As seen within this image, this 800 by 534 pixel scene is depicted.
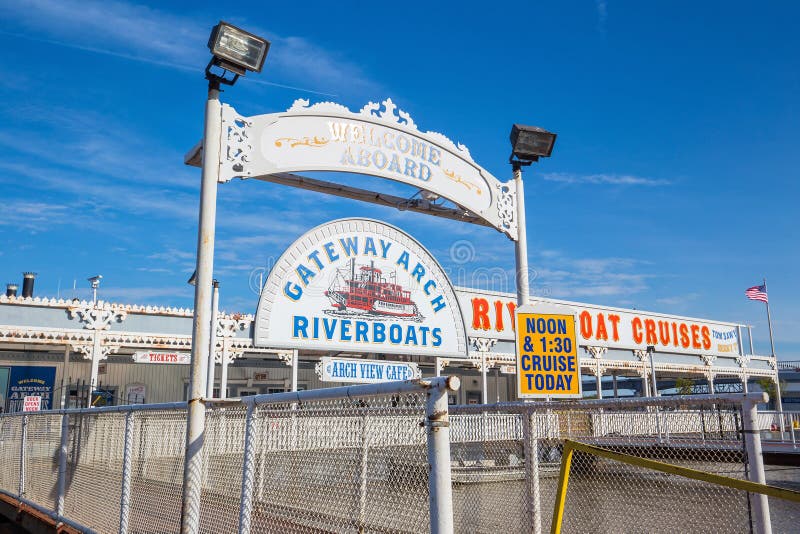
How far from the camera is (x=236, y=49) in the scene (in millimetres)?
7621

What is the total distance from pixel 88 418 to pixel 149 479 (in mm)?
1983

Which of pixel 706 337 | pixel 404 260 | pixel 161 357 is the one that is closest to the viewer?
pixel 404 260

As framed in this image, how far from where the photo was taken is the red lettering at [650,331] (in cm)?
3036

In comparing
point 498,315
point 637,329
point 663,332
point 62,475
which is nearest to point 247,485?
point 62,475

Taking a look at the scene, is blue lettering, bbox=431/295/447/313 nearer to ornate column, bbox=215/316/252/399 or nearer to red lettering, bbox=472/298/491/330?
ornate column, bbox=215/316/252/399

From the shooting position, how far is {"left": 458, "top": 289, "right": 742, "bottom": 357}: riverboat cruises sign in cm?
2339

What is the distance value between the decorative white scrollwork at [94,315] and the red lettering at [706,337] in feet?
89.2

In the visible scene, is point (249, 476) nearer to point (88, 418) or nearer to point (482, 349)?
point (88, 418)

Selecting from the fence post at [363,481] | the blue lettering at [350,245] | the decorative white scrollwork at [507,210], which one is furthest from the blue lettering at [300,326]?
the fence post at [363,481]

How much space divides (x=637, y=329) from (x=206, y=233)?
26.3 meters

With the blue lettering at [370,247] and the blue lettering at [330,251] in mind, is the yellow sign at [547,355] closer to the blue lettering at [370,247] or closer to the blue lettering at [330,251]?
the blue lettering at [370,247]

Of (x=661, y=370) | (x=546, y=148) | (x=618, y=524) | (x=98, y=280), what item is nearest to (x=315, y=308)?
(x=546, y=148)

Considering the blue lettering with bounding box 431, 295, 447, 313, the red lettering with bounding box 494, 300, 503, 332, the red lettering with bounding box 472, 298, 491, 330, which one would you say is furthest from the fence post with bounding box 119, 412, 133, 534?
the red lettering with bounding box 494, 300, 503, 332

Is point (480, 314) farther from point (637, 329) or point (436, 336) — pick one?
point (436, 336)
